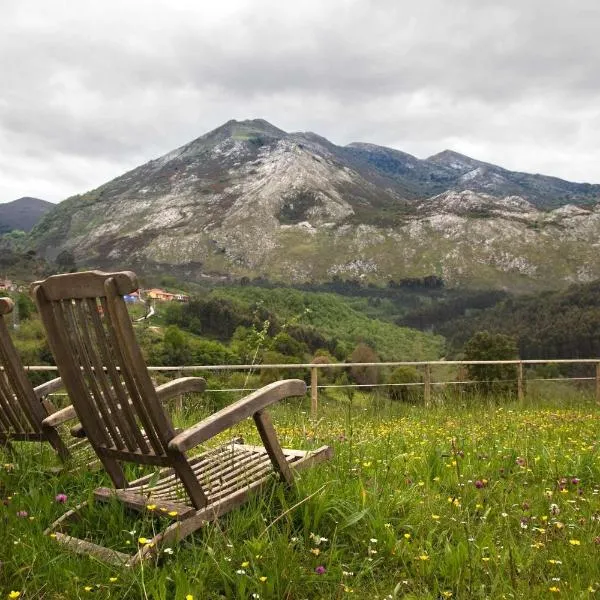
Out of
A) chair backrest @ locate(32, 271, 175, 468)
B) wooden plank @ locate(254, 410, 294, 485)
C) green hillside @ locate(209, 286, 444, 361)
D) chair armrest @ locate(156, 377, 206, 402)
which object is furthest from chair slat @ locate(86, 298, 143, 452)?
green hillside @ locate(209, 286, 444, 361)

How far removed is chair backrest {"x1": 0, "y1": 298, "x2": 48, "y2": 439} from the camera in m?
2.72

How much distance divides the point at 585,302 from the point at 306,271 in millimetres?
91439

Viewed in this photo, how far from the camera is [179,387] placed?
2980 mm

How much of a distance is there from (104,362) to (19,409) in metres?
0.98

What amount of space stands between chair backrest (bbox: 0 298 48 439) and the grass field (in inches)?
8.2

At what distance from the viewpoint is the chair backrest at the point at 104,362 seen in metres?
2.05

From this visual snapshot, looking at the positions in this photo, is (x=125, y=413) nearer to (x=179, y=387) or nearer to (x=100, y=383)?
(x=100, y=383)

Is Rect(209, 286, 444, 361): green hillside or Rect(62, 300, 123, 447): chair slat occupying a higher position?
Rect(62, 300, 123, 447): chair slat

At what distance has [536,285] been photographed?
16925cm

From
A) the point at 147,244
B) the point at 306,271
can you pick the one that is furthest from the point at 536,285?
the point at 147,244

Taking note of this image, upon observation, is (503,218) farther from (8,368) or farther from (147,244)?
(8,368)

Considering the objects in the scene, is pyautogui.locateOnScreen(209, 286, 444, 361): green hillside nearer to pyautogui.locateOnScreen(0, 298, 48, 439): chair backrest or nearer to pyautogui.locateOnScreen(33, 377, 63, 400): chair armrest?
pyautogui.locateOnScreen(33, 377, 63, 400): chair armrest

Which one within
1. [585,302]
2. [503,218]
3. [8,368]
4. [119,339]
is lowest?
[585,302]

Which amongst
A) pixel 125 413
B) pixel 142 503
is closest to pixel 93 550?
pixel 142 503
